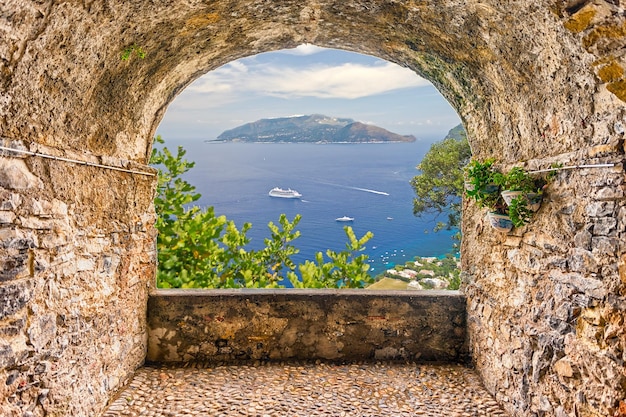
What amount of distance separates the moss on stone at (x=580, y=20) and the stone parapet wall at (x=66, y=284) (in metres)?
2.42

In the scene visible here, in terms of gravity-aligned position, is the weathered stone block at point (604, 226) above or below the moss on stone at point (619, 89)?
below

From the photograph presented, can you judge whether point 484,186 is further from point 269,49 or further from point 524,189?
point 269,49

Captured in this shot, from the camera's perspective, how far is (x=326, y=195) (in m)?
18.7

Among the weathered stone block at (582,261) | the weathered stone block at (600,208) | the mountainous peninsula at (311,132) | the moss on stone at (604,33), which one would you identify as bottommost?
the weathered stone block at (582,261)

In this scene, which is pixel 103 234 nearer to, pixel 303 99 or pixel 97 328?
pixel 97 328

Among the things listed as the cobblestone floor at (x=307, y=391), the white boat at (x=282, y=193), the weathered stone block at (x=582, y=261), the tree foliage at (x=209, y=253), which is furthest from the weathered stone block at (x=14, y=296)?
the white boat at (x=282, y=193)

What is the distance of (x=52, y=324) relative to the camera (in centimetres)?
212

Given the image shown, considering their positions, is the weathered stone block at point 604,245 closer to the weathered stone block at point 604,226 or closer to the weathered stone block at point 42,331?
the weathered stone block at point 604,226

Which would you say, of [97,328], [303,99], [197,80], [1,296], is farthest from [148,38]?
[303,99]

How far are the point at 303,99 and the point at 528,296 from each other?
33454mm

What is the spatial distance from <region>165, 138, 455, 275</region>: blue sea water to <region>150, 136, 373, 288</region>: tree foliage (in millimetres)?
349

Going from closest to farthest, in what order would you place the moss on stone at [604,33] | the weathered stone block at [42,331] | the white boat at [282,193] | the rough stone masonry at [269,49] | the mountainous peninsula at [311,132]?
the moss on stone at [604,33] → the rough stone masonry at [269,49] → the weathered stone block at [42,331] → the mountainous peninsula at [311,132] → the white boat at [282,193]

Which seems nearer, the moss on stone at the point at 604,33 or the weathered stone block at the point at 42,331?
the moss on stone at the point at 604,33

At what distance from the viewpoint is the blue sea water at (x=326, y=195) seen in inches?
405
